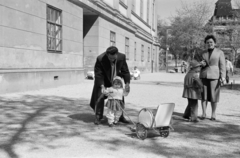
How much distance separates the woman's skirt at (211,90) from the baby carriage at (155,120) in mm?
1879

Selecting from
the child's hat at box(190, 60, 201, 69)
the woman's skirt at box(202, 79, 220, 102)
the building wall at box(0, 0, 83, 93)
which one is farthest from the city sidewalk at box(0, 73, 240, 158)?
the building wall at box(0, 0, 83, 93)

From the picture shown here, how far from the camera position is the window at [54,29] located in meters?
12.8

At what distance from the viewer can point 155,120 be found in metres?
4.38

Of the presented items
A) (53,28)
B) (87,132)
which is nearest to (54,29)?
(53,28)

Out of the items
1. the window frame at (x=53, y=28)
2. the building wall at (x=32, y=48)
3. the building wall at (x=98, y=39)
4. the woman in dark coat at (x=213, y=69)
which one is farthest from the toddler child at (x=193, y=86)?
the building wall at (x=98, y=39)

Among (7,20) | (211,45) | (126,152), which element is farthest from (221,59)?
(7,20)

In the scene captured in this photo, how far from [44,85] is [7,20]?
343 centimetres

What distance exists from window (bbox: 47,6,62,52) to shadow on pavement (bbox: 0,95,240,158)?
645 centimetres

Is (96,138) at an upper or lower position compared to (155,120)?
lower

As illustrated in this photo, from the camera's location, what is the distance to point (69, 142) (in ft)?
13.8

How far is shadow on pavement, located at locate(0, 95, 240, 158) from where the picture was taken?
13.4 feet

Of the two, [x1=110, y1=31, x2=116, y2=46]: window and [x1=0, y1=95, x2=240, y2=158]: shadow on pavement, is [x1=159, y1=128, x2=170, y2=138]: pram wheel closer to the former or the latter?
[x1=0, y1=95, x2=240, y2=158]: shadow on pavement

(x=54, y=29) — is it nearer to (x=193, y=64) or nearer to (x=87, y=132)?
(x=193, y=64)

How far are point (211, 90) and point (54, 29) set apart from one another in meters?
9.33
